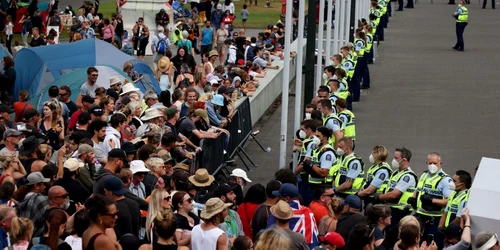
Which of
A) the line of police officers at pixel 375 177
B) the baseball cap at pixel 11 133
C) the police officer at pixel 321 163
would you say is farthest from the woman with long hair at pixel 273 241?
the police officer at pixel 321 163

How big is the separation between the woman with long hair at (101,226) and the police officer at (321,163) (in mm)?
5372

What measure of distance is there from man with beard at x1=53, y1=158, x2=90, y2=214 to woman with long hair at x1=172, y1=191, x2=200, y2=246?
1365 mm

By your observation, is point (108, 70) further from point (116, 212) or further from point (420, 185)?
point (116, 212)

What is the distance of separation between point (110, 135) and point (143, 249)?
490 cm

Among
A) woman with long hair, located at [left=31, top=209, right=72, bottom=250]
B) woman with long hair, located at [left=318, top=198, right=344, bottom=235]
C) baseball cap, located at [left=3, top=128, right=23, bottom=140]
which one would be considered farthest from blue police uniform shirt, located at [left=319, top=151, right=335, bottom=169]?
woman with long hair, located at [left=31, top=209, right=72, bottom=250]

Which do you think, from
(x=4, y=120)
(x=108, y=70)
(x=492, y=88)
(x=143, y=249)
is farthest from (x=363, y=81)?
(x=143, y=249)

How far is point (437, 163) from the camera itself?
14.6m

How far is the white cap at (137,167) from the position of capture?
43.1ft

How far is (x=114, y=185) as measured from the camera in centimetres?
1181

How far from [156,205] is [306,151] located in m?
5.08

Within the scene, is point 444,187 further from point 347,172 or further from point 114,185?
point 114,185

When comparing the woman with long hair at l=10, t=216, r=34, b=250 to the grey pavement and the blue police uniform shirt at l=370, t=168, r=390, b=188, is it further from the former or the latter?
the grey pavement

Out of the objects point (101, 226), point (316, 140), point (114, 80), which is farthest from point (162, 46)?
point (101, 226)

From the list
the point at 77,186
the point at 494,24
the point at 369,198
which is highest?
the point at 77,186
